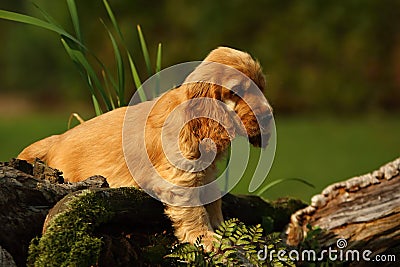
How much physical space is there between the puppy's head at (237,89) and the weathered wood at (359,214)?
942 millimetres

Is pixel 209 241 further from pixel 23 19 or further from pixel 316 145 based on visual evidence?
pixel 316 145

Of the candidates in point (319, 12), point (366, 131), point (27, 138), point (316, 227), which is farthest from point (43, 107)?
point (316, 227)

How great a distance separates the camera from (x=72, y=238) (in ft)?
8.12

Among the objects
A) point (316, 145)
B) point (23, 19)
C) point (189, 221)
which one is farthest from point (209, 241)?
point (316, 145)

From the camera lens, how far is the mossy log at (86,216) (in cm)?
255

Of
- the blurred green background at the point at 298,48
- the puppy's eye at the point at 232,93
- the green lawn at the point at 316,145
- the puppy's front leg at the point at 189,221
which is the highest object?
the blurred green background at the point at 298,48

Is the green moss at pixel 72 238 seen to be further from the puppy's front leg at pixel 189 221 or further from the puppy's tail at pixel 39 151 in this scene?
the puppy's tail at pixel 39 151

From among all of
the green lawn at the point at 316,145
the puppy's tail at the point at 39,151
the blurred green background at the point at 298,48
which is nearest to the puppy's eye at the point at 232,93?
the puppy's tail at the point at 39,151

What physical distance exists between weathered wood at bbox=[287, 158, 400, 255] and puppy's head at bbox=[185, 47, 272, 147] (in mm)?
942

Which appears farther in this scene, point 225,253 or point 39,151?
point 39,151

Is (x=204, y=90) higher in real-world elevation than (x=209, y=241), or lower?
higher

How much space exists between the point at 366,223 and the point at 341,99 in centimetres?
1403

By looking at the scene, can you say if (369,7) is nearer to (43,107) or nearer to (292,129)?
(292,129)

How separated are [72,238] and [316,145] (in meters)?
11.3
